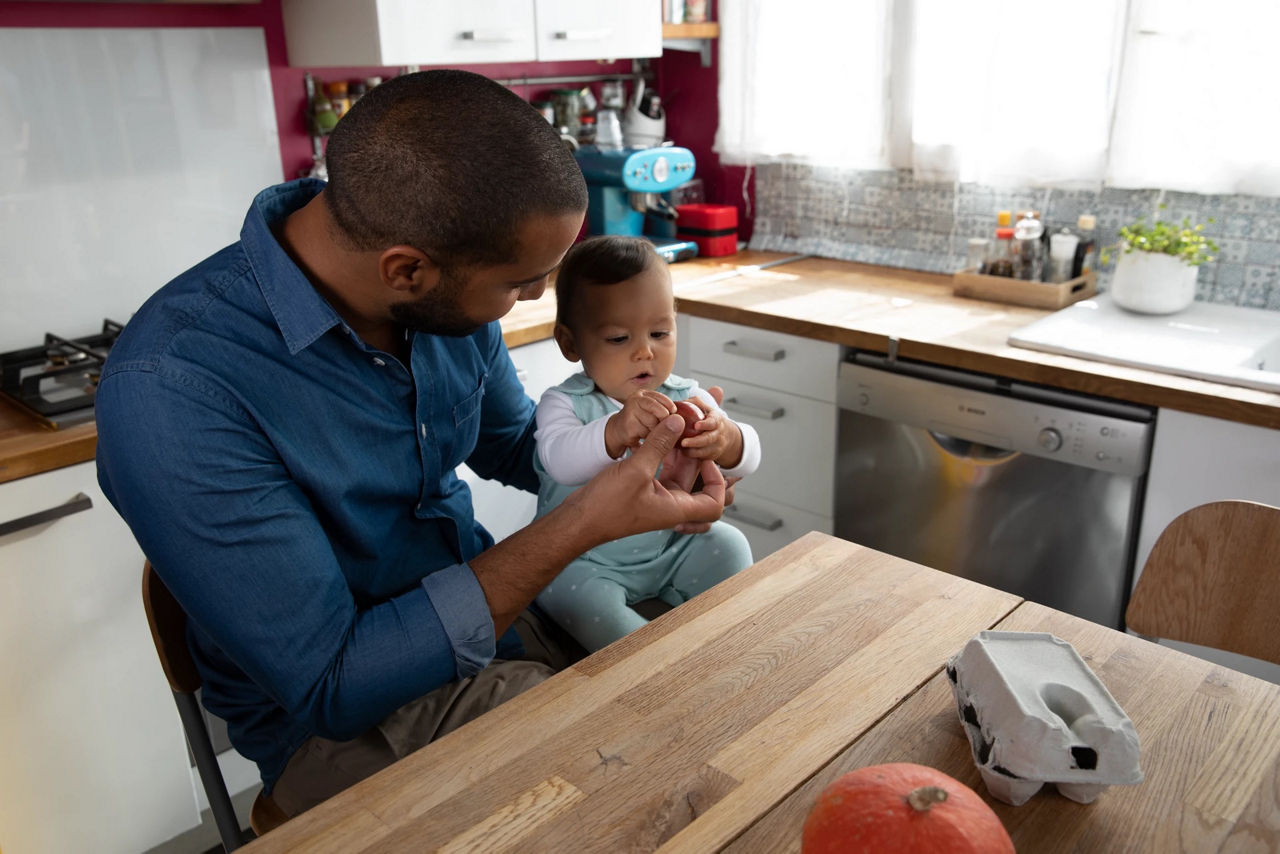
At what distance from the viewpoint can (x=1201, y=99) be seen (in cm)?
226

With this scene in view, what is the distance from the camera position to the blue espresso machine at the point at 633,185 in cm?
286

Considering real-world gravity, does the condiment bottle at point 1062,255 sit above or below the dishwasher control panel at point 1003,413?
above

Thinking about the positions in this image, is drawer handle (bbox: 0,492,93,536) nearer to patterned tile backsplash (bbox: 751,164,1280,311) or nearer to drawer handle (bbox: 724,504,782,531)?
drawer handle (bbox: 724,504,782,531)

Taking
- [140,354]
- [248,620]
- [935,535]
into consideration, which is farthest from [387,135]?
[935,535]

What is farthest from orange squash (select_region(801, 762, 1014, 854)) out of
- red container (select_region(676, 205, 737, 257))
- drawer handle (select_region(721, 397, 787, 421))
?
red container (select_region(676, 205, 737, 257))

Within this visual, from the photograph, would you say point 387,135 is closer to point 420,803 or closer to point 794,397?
point 420,803

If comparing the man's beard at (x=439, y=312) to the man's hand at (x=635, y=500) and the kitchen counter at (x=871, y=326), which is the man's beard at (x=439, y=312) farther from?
the kitchen counter at (x=871, y=326)

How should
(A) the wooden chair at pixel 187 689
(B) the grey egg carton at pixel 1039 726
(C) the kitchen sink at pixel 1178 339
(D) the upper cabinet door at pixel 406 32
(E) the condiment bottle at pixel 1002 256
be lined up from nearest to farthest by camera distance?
(B) the grey egg carton at pixel 1039 726 → (A) the wooden chair at pixel 187 689 → (C) the kitchen sink at pixel 1178 339 → (D) the upper cabinet door at pixel 406 32 → (E) the condiment bottle at pixel 1002 256

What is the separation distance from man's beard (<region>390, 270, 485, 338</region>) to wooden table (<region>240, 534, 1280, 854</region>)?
42 cm

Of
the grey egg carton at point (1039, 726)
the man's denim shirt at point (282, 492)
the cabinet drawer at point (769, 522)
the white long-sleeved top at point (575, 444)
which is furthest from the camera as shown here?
the cabinet drawer at point (769, 522)

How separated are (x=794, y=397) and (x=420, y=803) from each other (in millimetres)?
1774

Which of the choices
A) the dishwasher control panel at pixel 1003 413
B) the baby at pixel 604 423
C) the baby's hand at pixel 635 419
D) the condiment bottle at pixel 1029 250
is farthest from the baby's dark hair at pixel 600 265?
the condiment bottle at pixel 1029 250

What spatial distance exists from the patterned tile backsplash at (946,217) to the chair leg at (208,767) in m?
2.21

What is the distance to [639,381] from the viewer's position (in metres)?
1.56
